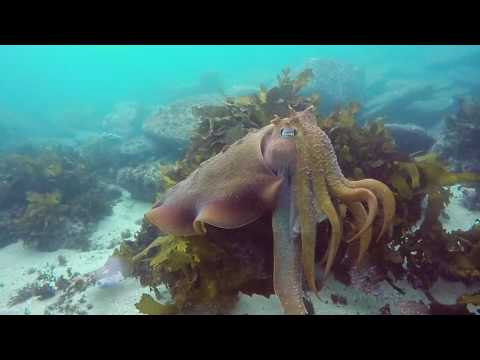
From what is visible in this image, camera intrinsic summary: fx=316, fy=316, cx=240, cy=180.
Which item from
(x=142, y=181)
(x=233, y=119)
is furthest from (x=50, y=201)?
(x=233, y=119)

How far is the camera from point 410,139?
9.30 m

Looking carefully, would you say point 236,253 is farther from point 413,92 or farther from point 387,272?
point 413,92

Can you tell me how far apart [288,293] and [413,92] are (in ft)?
60.7

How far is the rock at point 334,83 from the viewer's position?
16.8 metres

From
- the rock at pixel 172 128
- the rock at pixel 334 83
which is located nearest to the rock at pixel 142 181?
the rock at pixel 172 128

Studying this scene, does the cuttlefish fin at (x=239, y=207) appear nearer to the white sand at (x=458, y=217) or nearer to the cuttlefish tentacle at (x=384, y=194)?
the cuttlefish tentacle at (x=384, y=194)

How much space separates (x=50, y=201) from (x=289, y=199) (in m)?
8.18

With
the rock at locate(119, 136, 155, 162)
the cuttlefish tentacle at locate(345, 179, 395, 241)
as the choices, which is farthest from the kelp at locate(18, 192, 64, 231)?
the cuttlefish tentacle at locate(345, 179, 395, 241)

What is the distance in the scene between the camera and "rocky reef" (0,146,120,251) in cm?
819

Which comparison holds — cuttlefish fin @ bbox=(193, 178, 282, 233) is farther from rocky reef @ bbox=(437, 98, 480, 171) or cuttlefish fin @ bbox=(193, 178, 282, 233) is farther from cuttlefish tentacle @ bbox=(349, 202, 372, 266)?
rocky reef @ bbox=(437, 98, 480, 171)

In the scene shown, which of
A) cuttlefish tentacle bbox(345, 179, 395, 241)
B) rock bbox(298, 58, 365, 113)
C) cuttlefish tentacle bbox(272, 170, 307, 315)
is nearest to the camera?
cuttlefish tentacle bbox(345, 179, 395, 241)

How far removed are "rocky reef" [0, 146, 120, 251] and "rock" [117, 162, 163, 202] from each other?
0.58 m
